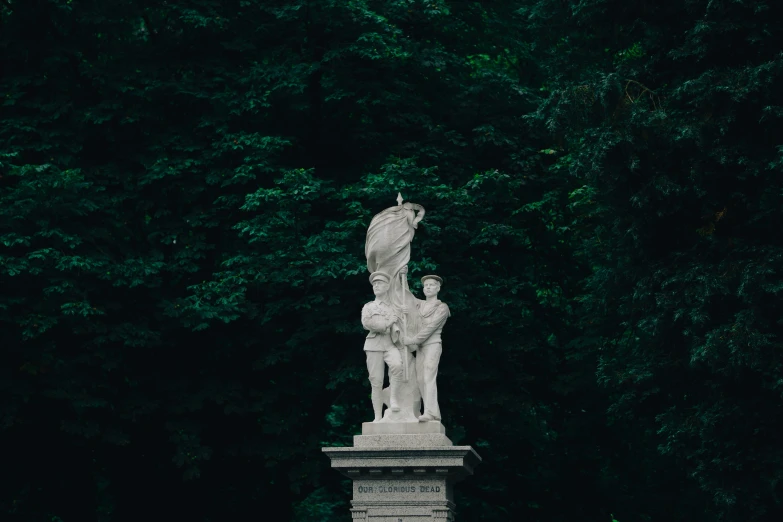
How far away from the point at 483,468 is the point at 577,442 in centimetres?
159

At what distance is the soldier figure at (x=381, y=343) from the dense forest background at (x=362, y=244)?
453cm

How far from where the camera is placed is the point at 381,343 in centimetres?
1240

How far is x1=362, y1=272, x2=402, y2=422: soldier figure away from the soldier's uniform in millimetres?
212

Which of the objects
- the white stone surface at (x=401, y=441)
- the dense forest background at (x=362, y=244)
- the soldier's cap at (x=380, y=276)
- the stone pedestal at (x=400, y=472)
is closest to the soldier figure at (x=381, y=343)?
the soldier's cap at (x=380, y=276)

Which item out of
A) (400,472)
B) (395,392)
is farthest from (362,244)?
(400,472)

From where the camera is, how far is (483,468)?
63.5ft

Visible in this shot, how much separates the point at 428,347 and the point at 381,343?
0.48m

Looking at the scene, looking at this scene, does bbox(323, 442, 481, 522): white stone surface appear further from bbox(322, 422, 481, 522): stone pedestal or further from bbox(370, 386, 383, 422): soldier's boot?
bbox(370, 386, 383, 422): soldier's boot

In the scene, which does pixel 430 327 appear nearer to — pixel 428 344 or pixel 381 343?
pixel 428 344

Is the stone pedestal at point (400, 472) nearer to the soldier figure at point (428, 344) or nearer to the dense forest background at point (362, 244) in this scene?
the soldier figure at point (428, 344)

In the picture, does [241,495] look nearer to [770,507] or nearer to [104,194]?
[104,194]

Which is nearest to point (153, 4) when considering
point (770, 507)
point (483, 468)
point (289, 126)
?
point (289, 126)

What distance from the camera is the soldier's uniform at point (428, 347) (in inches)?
484

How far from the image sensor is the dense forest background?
51.4ft
